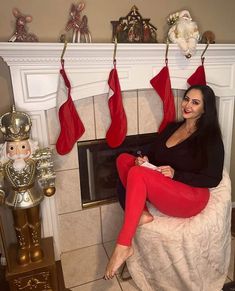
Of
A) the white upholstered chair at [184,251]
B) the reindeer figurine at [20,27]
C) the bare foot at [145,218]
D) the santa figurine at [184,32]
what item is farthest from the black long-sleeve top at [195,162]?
the reindeer figurine at [20,27]

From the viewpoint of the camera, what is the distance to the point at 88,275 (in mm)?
1701

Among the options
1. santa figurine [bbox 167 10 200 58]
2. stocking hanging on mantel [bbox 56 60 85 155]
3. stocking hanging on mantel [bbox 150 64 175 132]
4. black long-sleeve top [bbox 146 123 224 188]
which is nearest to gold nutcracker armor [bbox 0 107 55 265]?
stocking hanging on mantel [bbox 56 60 85 155]

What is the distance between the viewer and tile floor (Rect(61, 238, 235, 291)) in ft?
5.26

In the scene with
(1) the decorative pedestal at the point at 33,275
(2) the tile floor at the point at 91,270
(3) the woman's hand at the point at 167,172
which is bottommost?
(2) the tile floor at the point at 91,270

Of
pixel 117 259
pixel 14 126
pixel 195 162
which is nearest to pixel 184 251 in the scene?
pixel 117 259

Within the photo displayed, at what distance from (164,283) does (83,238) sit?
28.3 inches

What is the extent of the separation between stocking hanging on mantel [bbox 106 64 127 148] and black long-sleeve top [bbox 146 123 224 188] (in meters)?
0.30

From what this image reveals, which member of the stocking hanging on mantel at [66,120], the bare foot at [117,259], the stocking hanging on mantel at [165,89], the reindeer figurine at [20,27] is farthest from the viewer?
the stocking hanging on mantel at [165,89]

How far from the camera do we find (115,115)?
1704 millimetres

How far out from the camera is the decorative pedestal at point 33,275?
142 centimetres

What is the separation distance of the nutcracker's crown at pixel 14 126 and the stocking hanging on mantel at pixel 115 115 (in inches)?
22.2

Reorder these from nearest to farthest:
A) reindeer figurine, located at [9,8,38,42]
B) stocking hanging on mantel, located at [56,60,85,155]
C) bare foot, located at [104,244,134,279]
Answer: bare foot, located at [104,244,134,279]
reindeer figurine, located at [9,8,38,42]
stocking hanging on mantel, located at [56,60,85,155]

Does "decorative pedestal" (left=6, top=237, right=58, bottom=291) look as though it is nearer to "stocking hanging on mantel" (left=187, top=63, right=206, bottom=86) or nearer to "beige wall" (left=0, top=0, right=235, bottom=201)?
"beige wall" (left=0, top=0, right=235, bottom=201)

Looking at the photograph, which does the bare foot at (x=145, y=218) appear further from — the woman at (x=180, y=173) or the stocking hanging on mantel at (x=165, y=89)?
the stocking hanging on mantel at (x=165, y=89)
